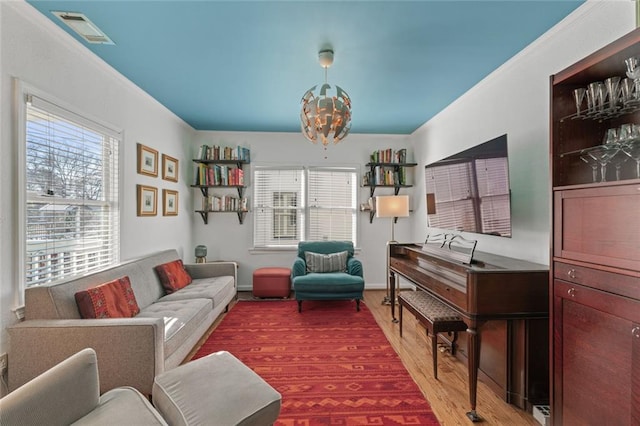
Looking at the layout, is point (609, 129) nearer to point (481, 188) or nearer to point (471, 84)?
point (481, 188)

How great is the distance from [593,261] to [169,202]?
4.20 meters

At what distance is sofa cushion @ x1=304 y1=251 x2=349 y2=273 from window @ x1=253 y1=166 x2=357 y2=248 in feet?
2.32

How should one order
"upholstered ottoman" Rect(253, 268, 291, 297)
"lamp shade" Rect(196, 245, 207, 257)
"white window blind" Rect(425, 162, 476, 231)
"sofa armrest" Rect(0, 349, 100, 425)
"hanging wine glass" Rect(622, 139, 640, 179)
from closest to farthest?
"sofa armrest" Rect(0, 349, 100, 425) → "hanging wine glass" Rect(622, 139, 640, 179) → "white window blind" Rect(425, 162, 476, 231) → "upholstered ottoman" Rect(253, 268, 291, 297) → "lamp shade" Rect(196, 245, 207, 257)

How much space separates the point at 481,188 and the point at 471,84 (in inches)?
48.6

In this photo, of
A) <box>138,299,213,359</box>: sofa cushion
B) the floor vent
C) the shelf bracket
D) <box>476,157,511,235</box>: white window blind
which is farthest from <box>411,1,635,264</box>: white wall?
the shelf bracket

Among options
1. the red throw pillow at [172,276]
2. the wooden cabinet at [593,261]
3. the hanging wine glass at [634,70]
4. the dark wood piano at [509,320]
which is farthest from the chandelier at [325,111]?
the red throw pillow at [172,276]

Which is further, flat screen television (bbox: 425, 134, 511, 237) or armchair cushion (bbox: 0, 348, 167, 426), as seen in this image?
flat screen television (bbox: 425, 134, 511, 237)

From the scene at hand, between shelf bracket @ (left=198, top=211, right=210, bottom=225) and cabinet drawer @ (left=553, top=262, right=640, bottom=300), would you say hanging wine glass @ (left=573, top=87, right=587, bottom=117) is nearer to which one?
cabinet drawer @ (left=553, top=262, right=640, bottom=300)

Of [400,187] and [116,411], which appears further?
[400,187]

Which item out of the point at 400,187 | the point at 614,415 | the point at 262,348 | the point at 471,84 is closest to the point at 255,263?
the point at 262,348

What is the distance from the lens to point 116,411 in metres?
1.25

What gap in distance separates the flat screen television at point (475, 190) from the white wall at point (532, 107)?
262 mm

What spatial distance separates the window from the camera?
15.5 feet

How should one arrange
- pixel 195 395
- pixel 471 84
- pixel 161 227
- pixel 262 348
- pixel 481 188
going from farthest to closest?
pixel 161 227 → pixel 471 84 → pixel 262 348 → pixel 481 188 → pixel 195 395
